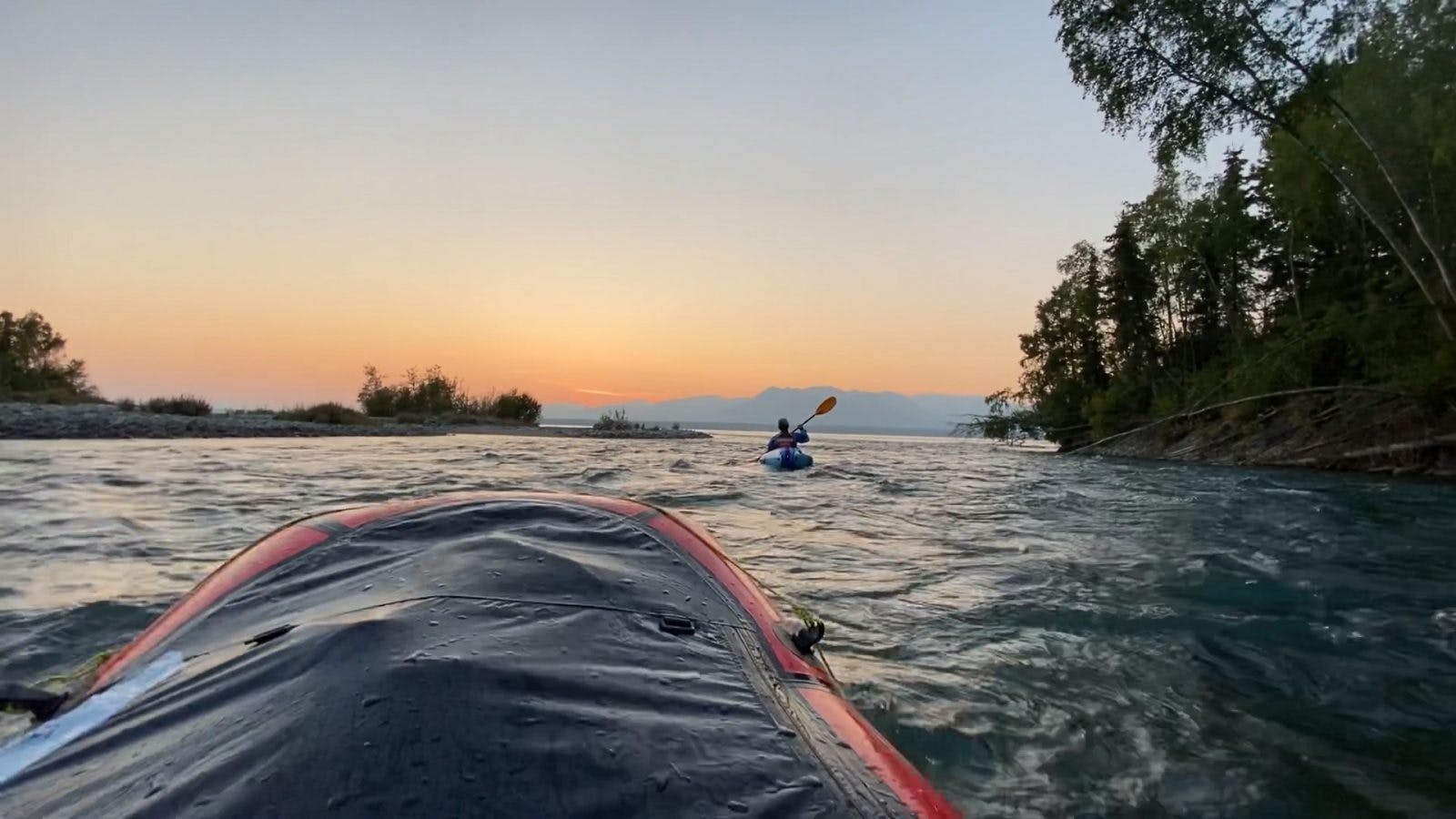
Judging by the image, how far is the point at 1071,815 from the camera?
241 cm

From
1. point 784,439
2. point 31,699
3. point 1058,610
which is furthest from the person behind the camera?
point 784,439

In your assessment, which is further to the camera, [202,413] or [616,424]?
[616,424]

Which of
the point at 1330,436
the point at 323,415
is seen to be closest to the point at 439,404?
the point at 323,415

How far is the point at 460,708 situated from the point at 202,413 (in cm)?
2624

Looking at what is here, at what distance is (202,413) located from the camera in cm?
2278

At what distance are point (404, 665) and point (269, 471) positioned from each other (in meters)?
11.0

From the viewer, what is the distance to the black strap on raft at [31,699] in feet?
5.66

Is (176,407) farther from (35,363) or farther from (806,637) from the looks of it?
(806,637)

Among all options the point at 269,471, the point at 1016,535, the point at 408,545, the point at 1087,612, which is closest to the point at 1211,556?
the point at 1016,535

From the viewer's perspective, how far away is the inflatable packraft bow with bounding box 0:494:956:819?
1.16 m

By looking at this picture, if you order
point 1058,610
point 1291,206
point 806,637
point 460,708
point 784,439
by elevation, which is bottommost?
point 1058,610

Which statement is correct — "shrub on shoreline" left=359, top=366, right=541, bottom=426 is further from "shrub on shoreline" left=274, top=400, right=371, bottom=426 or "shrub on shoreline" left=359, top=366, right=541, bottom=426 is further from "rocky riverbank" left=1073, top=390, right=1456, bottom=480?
"rocky riverbank" left=1073, top=390, right=1456, bottom=480

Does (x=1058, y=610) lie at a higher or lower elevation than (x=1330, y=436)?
lower

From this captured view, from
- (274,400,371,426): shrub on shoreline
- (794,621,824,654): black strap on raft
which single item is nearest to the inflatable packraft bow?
(794,621,824,654): black strap on raft
